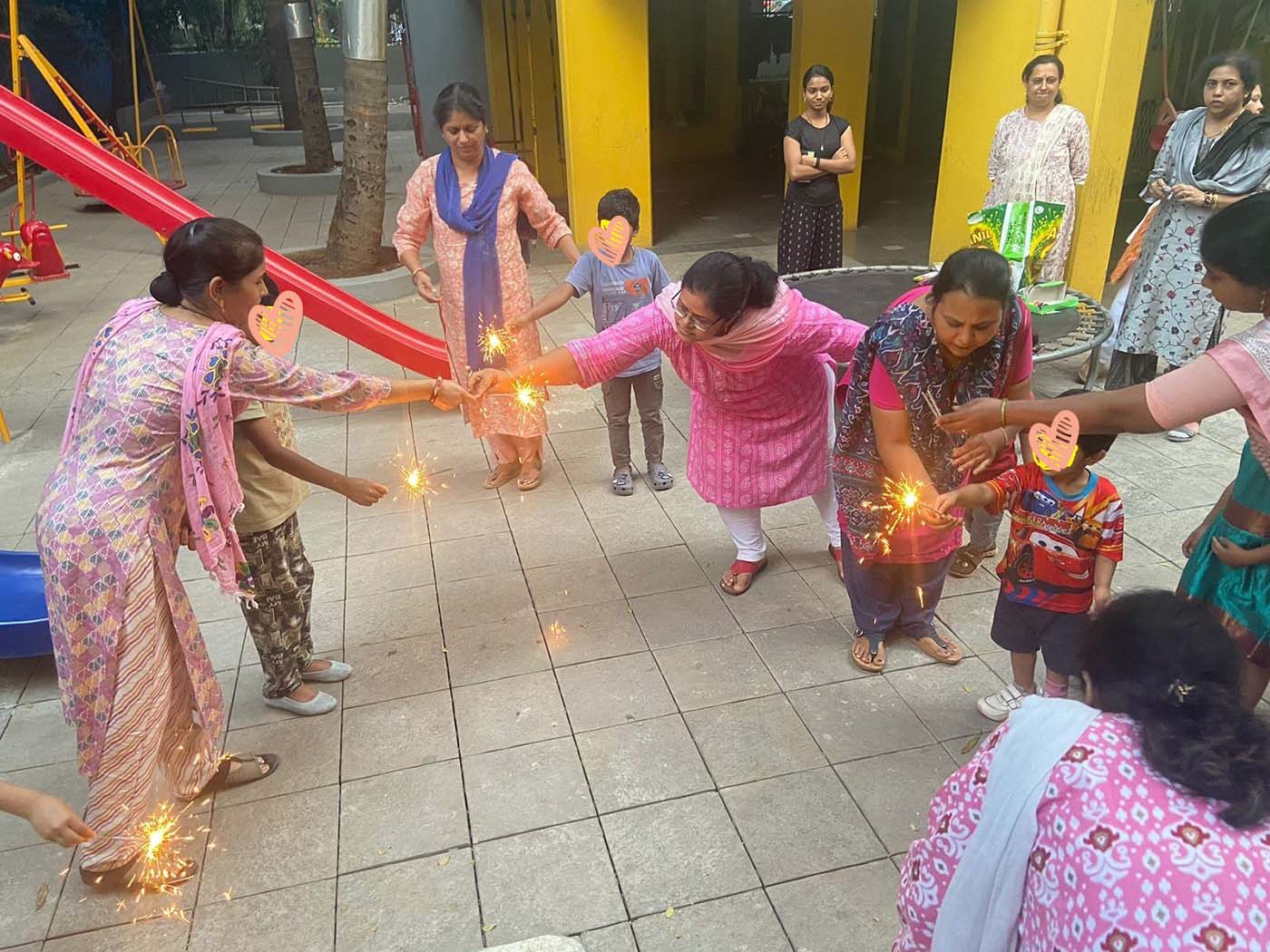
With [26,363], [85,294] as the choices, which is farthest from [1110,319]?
[85,294]

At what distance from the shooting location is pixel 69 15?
16172 mm

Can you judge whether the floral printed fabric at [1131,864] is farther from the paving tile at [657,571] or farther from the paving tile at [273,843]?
the paving tile at [657,571]

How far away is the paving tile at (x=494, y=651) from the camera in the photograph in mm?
3178

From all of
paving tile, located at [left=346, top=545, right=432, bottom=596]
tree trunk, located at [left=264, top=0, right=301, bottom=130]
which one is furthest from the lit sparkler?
tree trunk, located at [left=264, top=0, right=301, bottom=130]

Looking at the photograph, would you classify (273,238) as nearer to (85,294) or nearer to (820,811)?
(85,294)

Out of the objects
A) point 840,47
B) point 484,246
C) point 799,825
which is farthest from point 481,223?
point 840,47

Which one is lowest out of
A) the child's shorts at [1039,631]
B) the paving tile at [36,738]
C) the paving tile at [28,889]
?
the paving tile at [28,889]

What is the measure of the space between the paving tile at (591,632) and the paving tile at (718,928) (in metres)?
1.11

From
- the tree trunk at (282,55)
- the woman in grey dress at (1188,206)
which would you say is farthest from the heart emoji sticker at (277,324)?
the tree trunk at (282,55)

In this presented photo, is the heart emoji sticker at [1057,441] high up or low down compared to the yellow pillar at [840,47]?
down

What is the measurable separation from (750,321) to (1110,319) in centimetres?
290

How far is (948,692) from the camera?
9.81 feet

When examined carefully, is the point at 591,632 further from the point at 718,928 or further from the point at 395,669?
the point at 718,928

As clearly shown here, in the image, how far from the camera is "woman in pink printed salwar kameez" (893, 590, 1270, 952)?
108cm
